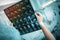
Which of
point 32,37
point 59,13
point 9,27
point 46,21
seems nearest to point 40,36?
point 32,37

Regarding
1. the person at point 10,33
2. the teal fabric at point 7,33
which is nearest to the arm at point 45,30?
the person at point 10,33

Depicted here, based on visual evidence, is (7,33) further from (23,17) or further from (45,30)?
(45,30)

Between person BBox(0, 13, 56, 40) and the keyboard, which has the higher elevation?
Result: the keyboard

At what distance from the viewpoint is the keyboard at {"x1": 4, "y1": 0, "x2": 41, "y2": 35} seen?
1.00 meters

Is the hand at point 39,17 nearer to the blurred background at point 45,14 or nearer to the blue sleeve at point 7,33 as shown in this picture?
the blurred background at point 45,14

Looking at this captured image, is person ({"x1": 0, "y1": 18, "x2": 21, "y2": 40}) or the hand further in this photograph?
the hand

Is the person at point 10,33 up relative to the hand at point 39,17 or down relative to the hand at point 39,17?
down

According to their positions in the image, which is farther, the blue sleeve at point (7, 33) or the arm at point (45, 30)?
the arm at point (45, 30)

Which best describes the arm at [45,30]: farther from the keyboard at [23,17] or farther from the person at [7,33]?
the person at [7,33]

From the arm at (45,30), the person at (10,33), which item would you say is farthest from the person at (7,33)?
the arm at (45,30)

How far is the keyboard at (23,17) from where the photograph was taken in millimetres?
997

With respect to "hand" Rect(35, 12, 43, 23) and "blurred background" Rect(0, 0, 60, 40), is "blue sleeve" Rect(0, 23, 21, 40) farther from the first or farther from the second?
"hand" Rect(35, 12, 43, 23)

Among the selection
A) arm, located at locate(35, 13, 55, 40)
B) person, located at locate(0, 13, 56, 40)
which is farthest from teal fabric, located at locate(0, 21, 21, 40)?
arm, located at locate(35, 13, 55, 40)

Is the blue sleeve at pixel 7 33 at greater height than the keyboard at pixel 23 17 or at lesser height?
lesser
